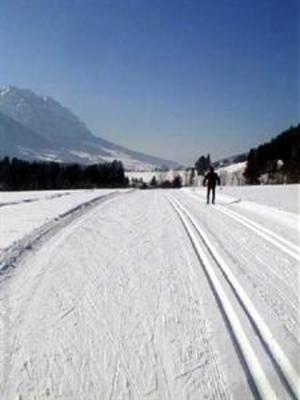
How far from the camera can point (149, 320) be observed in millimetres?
6105

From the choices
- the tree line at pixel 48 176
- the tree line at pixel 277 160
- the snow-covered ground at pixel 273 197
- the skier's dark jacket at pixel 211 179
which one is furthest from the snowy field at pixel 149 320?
the tree line at pixel 48 176

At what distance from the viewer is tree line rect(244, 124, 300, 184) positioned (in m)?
81.1

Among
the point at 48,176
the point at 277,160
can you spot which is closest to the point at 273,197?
the point at 277,160

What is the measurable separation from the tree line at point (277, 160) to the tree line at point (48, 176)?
35.9 m

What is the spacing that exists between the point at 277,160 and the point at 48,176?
47581 millimetres

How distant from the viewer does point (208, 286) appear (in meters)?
7.61

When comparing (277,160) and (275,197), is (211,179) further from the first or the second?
(277,160)

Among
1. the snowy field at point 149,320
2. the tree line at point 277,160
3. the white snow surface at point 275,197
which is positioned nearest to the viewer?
the snowy field at point 149,320

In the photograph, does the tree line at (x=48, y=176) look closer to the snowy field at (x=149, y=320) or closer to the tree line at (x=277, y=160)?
the tree line at (x=277, y=160)

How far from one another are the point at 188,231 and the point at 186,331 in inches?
320

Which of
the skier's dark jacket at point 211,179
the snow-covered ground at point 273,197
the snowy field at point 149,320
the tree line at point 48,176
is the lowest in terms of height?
the tree line at point 48,176

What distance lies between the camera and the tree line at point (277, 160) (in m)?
81.1

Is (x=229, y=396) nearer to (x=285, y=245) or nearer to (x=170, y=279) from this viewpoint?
(x=170, y=279)

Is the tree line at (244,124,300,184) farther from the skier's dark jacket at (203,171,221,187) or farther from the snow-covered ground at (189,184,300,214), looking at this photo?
the skier's dark jacket at (203,171,221,187)
